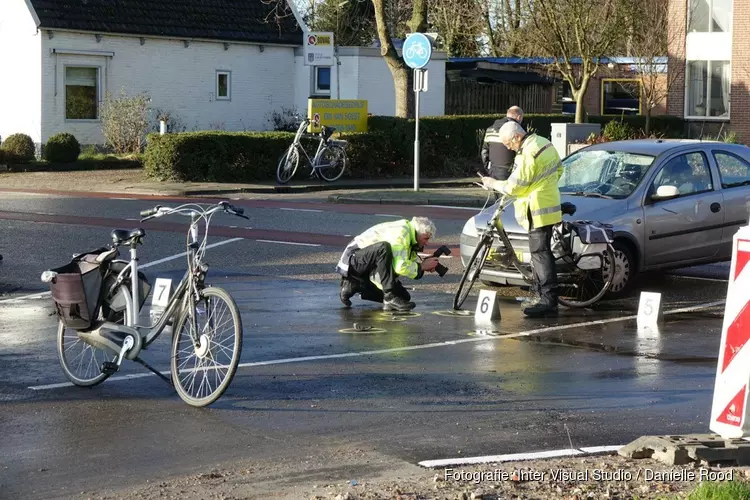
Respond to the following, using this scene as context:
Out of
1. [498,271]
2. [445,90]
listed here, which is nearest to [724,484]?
[498,271]

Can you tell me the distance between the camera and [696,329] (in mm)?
10703

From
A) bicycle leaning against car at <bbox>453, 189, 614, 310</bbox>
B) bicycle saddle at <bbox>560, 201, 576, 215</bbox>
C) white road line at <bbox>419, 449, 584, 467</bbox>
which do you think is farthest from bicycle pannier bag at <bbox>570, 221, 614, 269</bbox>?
white road line at <bbox>419, 449, 584, 467</bbox>

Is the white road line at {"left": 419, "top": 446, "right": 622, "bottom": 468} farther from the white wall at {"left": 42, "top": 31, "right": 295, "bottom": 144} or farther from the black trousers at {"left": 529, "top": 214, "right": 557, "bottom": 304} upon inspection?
the white wall at {"left": 42, "top": 31, "right": 295, "bottom": 144}

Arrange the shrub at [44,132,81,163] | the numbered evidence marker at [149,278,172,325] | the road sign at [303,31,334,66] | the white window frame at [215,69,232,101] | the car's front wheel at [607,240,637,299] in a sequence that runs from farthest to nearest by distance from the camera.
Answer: the white window frame at [215,69,232,101] < the road sign at [303,31,334,66] < the shrub at [44,132,81,163] < the car's front wheel at [607,240,637,299] < the numbered evidence marker at [149,278,172,325]

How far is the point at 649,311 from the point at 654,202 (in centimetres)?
210

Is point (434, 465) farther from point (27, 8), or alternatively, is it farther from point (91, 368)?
point (27, 8)

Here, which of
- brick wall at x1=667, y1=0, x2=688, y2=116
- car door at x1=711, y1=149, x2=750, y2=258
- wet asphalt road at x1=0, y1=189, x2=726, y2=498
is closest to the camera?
wet asphalt road at x1=0, y1=189, x2=726, y2=498

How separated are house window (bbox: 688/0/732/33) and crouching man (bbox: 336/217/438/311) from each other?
37.7 m

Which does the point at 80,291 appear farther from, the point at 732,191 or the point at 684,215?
the point at 732,191

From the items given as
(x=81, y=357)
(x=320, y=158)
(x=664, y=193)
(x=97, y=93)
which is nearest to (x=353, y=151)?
(x=320, y=158)

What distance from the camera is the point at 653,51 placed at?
1763 inches

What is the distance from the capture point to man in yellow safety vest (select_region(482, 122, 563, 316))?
36.7ft

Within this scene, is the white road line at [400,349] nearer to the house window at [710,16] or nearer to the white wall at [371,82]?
the white wall at [371,82]

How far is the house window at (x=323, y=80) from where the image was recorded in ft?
131
